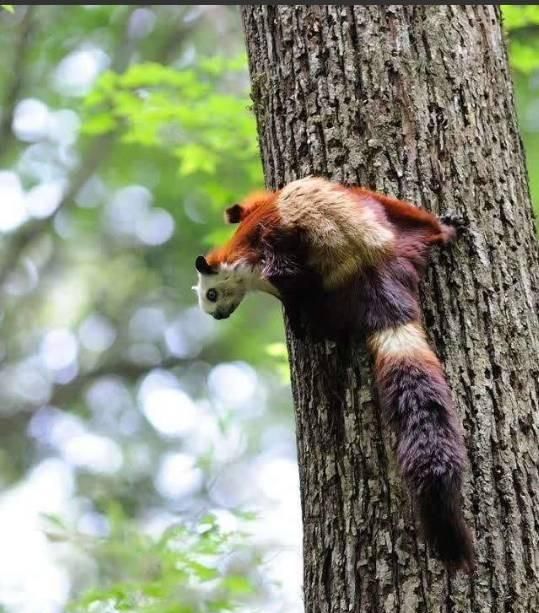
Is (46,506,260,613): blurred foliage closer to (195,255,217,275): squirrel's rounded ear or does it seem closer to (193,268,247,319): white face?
(193,268,247,319): white face

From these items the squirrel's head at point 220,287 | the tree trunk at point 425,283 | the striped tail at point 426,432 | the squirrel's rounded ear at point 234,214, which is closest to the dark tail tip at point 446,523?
the striped tail at point 426,432

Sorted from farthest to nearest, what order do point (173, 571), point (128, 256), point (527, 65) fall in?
point (128, 256)
point (527, 65)
point (173, 571)

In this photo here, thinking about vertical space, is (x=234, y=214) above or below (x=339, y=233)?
above

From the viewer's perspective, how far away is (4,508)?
7762 millimetres

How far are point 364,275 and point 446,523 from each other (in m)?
0.65

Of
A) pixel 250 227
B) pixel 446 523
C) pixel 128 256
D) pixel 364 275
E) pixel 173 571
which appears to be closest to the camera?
pixel 446 523

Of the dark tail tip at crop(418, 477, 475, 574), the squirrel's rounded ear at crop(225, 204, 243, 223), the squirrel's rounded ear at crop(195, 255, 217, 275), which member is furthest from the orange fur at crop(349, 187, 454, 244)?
the dark tail tip at crop(418, 477, 475, 574)

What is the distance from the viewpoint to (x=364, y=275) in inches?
84.3

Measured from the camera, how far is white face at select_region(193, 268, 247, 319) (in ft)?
7.80

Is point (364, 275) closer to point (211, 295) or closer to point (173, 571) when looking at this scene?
point (211, 295)

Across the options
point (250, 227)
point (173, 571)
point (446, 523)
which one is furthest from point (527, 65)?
point (446, 523)

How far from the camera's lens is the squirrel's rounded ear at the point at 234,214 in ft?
7.88

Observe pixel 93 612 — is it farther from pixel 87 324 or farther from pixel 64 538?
pixel 87 324

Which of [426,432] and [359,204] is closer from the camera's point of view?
[426,432]
